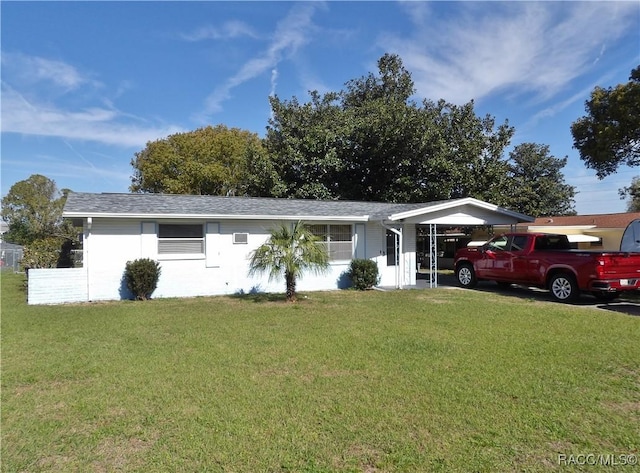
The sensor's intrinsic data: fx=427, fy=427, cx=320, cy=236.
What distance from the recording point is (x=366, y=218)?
15.0 metres

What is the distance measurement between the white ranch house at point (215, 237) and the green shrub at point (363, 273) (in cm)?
72

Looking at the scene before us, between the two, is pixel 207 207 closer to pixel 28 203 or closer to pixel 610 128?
pixel 610 128

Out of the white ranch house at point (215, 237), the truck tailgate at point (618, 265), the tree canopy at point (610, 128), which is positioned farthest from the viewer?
the tree canopy at point (610, 128)

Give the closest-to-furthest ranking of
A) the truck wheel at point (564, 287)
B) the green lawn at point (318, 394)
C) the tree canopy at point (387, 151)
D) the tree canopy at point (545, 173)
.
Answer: the green lawn at point (318, 394)
the truck wheel at point (564, 287)
the tree canopy at point (387, 151)
the tree canopy at point (545, 173)

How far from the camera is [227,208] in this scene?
13.8m

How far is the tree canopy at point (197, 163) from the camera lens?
33.8 metres

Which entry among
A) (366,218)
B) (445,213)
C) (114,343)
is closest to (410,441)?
(114,343)

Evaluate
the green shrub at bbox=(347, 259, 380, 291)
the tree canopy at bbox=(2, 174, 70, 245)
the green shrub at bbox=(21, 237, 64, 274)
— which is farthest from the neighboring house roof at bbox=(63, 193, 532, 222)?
the tree canopy at bbox=(2, 174, 70, 245)

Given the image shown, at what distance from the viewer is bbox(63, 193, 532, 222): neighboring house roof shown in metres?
12.1

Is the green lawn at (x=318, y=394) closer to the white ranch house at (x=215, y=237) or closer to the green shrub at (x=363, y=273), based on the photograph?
the white ranch house at (x=215, y=237)

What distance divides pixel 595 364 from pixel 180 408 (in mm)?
5380

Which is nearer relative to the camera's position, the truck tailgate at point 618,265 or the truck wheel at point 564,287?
the truck tailgate at point 618,265

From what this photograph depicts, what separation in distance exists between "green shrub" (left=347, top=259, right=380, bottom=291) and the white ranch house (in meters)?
0.72

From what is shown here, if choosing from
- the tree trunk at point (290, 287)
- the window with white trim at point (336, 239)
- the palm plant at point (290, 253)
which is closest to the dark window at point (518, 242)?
the window with white trim at point (336, 239)
